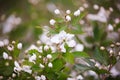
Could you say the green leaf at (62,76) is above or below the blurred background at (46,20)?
below

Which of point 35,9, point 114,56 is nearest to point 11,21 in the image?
point 35,9

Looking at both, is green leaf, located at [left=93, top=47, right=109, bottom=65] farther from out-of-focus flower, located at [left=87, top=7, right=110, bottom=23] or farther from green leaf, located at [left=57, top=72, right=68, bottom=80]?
out-of-focus flower, located at [left=87, top=7, right=110, bottom=23]

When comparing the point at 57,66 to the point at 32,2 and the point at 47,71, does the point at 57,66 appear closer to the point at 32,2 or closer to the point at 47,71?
the point at 47,71

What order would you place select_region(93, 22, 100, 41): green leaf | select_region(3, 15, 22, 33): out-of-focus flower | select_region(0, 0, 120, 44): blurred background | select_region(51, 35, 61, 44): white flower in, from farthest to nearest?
select_region(3, 15, 22, 33): out-of-focus flower
select_region(0, 0, 120, 44): blurred background
select_region(93, 22, 100, 41): green leaf
select_region(51, 35, 61, 44): white flower

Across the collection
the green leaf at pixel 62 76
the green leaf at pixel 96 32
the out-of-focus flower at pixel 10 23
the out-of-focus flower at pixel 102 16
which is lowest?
the green leaf at pixel 62 76

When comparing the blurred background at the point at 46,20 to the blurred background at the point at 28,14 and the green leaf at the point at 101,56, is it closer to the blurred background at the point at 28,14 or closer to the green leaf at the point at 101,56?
the blurred background at the point at 28,14

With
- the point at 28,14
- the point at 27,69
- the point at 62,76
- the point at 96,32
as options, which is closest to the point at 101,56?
the point at 62,76

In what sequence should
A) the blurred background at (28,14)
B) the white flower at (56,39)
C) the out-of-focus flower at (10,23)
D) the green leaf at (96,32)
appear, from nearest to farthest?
the white flower at (56,39), the green leaf at (96,32), the blurred background at (28,14), the out-of-focus flower at (10,23)

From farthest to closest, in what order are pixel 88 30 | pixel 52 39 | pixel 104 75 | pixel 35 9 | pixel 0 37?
pixel 35 9, pixel 0 37, pixel 88 30, pixel 104 75, pixel 52 39

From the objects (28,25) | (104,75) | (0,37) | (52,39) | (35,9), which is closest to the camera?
(52,39)

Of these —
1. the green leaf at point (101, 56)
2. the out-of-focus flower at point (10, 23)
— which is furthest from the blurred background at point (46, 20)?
the green leaf at point (101, 56)

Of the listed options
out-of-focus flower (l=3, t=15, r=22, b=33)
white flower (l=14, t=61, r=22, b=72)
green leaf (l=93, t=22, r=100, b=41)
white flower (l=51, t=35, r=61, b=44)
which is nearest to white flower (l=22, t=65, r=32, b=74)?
white flower (l=14, t=61, r=22, b=72)
